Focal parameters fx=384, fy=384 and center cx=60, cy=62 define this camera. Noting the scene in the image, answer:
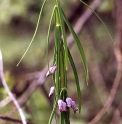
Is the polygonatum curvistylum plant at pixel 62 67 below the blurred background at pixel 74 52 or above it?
above

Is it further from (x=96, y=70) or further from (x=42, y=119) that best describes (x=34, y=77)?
(x=96, y=70)

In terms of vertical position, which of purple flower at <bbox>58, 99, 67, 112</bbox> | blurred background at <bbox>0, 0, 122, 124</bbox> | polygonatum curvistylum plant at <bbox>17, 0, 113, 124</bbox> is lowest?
blurred background at <bbox>0, 0, 122, 124</bbox>

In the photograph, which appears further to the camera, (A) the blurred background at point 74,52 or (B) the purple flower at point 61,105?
(A) the blurred background at point 74,52

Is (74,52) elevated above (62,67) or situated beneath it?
situated beneath

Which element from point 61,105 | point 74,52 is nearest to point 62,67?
point 61,105

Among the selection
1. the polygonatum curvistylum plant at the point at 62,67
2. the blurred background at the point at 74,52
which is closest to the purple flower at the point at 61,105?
the polygonatum curvistylum plant at the point at 62,67

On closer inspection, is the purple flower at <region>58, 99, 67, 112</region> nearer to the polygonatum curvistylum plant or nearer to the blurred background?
the polygonatum curvistylum plant

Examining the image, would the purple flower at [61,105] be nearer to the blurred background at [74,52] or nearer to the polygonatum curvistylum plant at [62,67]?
the polygonatum curvistylum plant at [62,67]

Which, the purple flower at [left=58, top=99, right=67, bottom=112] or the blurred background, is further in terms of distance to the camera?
the blurred background

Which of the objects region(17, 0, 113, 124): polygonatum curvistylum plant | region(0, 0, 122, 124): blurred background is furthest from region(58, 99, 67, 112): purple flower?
region(0, 0, 122, 124): blurred background

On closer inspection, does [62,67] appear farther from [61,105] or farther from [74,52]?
[74,52]

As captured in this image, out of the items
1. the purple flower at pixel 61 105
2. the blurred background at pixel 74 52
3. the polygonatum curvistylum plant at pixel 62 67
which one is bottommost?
the blurred background at pixel 74 52

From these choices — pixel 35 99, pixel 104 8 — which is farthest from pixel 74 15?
pixel 35 99
